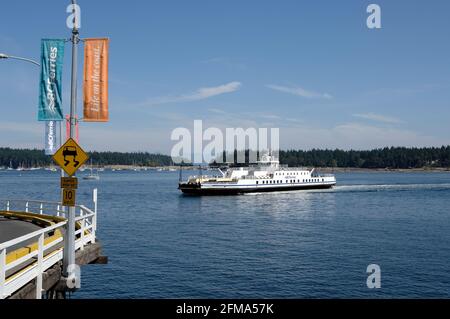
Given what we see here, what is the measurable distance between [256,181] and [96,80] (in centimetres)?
9565

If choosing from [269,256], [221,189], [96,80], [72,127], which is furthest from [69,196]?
[221,189]

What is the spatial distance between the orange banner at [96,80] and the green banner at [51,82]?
1.17 m

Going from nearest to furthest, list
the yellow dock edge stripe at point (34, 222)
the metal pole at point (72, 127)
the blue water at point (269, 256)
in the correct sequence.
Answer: the yellow dock edge stripe at point (34, 222) < the metal pole at point (72, 127) < the blue water at point (269, 256)

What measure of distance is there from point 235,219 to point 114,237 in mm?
Answer: 20522

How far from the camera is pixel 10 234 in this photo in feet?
59.2

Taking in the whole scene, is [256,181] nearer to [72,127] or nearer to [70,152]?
[72,127]

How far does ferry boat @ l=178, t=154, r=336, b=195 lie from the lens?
102 meters

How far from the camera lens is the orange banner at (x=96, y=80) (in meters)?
14.9

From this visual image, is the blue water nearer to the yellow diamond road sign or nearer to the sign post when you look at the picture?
the sign post

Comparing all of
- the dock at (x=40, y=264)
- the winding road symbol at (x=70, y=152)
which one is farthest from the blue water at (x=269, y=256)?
the winding road symbol at (x=70, y=152)

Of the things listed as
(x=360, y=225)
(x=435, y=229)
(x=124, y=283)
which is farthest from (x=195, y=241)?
(x=435, y=229)

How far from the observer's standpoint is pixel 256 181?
360 feet

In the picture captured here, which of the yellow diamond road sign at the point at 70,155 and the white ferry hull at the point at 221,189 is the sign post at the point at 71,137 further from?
the white ferry hull at the point at 221,189
